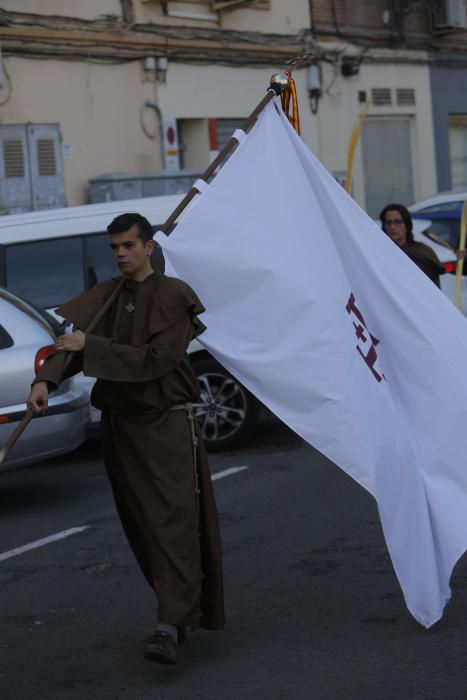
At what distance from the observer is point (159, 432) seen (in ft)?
18.2

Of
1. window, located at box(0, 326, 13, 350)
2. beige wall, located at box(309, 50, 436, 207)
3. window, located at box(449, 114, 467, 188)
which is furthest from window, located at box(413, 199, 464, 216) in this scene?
window, located at box(449, 114, 467, 188)

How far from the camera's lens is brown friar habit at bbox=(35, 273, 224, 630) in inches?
215

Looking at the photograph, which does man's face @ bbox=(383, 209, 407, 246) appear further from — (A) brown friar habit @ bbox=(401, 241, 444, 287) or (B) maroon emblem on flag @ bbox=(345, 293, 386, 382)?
(B) maroon emblem on flag @ bbox=(345, 293, 386, 382)

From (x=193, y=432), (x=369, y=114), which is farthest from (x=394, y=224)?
(x=369, y=114)

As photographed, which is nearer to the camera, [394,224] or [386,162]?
[394,224]

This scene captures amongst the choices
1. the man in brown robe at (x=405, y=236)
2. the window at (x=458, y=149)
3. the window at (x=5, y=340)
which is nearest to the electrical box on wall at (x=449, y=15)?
the window at (x=458, y=149)

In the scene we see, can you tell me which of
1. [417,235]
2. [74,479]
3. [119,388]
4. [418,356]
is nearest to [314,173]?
[418,356]

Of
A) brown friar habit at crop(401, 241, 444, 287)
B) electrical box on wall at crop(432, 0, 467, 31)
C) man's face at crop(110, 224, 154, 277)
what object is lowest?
brown friar habit at crop(401, 241, 444, 287)

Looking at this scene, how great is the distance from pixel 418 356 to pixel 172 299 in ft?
3.87

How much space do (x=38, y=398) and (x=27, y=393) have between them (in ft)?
12.0

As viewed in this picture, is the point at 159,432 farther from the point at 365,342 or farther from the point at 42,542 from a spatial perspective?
the point at 42,542

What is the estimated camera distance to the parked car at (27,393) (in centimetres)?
882

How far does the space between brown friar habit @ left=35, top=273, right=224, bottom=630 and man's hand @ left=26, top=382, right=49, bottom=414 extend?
0.06 meters

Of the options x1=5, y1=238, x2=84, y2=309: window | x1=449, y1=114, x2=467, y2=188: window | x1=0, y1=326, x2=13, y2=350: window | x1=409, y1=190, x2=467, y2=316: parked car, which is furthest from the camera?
x1=449, y1=114, x2=467, y2=188: window
